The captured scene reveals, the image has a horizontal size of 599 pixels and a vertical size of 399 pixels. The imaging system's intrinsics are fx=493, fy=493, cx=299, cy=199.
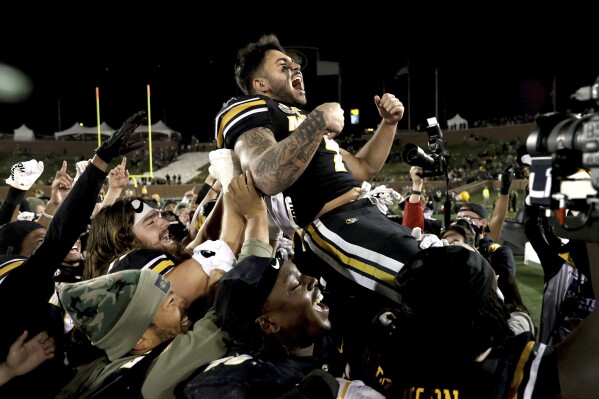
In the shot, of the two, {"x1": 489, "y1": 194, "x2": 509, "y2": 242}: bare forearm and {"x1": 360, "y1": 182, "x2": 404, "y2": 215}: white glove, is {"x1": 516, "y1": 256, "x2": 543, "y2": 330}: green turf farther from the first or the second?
{"x1": 360, "y1": 182, "x2": 404, "y2": 215}: white glove

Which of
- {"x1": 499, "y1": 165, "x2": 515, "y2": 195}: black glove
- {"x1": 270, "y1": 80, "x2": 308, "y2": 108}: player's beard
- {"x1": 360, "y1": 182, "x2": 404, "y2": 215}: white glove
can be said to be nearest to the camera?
{"x1": 360, "y1": 182, "x2": 404, "y2": 215}: white glove

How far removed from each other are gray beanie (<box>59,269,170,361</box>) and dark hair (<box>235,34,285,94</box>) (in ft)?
4.57

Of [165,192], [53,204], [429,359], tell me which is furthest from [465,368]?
[165,192]

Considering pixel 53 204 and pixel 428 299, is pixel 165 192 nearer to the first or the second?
pixel 53 204

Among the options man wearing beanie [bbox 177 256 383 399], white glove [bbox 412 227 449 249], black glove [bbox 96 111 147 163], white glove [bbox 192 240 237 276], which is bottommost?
man wearing beanie [bbox 177 256 383 399]

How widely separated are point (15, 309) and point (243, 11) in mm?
27490

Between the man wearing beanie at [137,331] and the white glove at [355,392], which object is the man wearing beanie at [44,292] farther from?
the white glove at [355,392]

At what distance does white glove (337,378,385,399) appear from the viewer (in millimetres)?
1628

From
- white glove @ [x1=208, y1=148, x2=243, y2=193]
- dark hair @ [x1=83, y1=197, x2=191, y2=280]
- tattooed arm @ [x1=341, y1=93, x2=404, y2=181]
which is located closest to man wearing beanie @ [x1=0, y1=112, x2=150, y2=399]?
dark hair @ [x1=83, y1=197, x2=191, y2=280]

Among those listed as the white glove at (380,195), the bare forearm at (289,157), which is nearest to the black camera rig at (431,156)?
the white glove at (380,195)

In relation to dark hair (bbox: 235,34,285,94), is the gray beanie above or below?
below

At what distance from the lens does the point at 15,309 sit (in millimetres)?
2178

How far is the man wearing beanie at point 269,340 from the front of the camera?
5.28ft

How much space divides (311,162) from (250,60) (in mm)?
810
